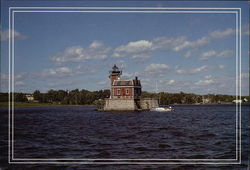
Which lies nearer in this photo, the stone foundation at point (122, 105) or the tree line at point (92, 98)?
the stone foundation at point (122, 105)

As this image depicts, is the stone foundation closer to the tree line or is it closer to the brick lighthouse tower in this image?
the brick lighthouse tower

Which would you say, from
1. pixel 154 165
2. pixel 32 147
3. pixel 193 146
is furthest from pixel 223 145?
pixel 32 147

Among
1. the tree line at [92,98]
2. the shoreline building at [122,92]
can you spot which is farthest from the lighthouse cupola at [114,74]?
the tree line at [92,98]

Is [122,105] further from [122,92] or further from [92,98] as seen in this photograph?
[92,98]

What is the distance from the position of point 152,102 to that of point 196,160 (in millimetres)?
46714

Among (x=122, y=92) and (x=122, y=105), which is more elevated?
(x=122, y=92)

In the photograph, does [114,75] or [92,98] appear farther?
[92,98]

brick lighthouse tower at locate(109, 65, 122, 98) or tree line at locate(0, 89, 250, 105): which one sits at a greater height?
brick lighthouse tower at locate(109, 65, 122, 98)

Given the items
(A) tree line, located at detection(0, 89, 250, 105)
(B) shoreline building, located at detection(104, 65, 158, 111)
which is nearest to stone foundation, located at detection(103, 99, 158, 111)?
(B) shoreline building, located at detection(104, 65, 158, 111)

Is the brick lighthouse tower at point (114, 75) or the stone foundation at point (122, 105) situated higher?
the brick lighthouse tower at point (114, 75)

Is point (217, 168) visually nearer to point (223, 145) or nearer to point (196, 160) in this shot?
point (196, 160)

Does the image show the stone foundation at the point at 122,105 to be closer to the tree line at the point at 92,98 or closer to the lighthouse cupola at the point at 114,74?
the lighthouse cupola at the point at 114,74

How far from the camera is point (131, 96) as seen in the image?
4966 centimetres

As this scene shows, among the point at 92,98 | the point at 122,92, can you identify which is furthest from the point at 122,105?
the point at 92,98
